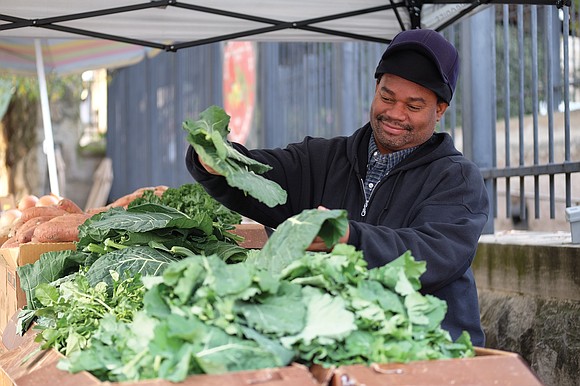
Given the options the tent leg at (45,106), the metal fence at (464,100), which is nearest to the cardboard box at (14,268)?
the metal fence at (464,100)

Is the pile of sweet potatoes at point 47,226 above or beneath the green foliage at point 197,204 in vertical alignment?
beneath

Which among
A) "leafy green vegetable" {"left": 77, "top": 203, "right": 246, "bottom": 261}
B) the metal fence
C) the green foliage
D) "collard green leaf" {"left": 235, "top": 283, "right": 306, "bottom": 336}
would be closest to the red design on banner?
the metal fence

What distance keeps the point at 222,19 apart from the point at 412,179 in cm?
272

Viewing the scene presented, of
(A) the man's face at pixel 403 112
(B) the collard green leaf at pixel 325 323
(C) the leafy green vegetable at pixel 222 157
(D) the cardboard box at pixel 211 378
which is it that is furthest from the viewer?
(A) the man's face at pixel 403 112

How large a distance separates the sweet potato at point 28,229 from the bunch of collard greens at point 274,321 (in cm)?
251

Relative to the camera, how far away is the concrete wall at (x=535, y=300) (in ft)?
15.3

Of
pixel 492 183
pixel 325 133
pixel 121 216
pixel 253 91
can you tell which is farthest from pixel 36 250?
pixel 253 91

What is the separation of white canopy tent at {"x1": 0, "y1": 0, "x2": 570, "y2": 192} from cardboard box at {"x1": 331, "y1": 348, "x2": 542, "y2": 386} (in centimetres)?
304

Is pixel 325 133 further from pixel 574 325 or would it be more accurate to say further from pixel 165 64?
pixel 165 64

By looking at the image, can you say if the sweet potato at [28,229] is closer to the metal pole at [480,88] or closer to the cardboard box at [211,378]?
the cardboard box at [211,378]

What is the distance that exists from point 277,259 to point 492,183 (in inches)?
160

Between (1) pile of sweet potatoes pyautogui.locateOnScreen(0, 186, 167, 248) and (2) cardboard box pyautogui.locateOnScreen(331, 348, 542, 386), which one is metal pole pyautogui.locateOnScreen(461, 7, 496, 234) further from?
(2) cardboard box pyautogui.locateOnScreen(331, 348, 542, 386)

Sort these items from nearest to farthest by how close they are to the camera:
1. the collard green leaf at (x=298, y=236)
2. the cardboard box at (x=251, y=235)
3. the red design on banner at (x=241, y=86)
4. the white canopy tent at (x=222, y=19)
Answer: the collard green leaf at (x=298, y=236) → the cardboard box at (x=251, y=235) → the white canopy tent at (x=222, y=19) → the red design on banner at (x=241, y=86)

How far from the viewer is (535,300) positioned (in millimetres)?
5059
